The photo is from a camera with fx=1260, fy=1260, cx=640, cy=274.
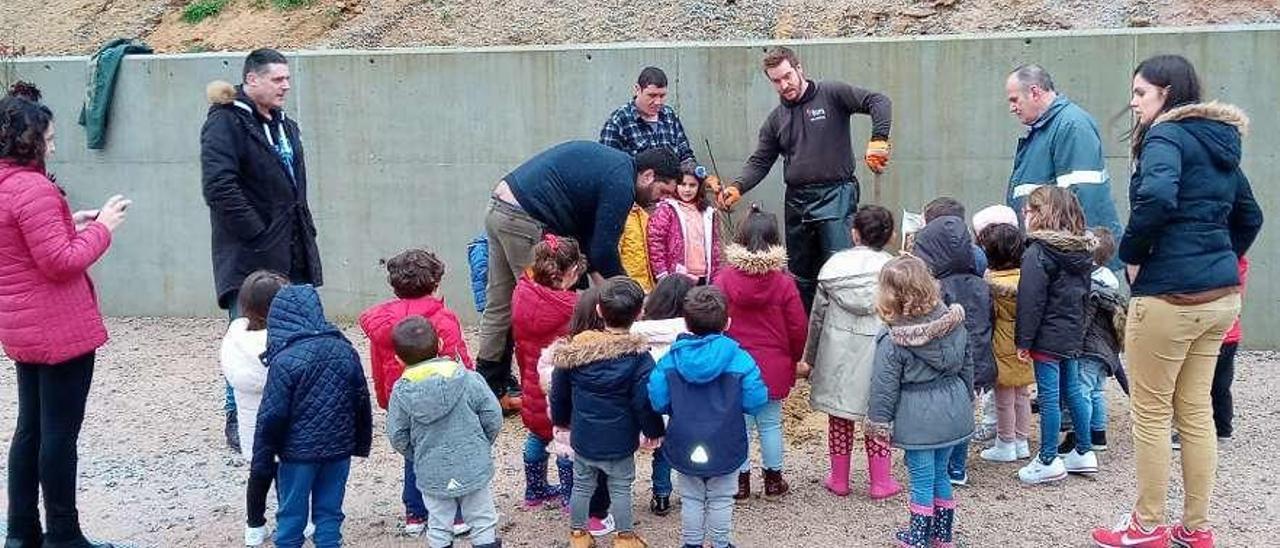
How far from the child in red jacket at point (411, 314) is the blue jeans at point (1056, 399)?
2451 mm

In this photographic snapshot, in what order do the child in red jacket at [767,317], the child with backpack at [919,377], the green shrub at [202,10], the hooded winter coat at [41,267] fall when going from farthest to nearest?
the green shrub at [202,10] → the child in red jacket at [767,317] → the child with backpack at [919,377] → the hooded winter coat at [41,267]

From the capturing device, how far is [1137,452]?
4.58 m

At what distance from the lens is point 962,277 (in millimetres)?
5219

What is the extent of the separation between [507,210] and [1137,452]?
9.77 ft

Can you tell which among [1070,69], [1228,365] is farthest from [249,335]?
[1070,69]

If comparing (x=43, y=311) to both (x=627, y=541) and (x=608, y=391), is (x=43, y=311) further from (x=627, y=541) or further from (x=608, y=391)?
(x=627, y=541)

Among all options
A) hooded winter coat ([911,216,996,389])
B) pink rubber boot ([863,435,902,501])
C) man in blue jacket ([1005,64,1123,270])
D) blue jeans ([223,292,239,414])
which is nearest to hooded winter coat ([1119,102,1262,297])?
hooded winter coat ([911,216,996,389])

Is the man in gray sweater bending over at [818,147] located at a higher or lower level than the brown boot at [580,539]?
higher

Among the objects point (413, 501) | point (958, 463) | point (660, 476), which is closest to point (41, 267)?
point (413, 501)

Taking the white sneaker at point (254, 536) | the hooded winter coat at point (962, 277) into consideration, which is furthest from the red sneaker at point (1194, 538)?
the white sneaker at point (254, 536)

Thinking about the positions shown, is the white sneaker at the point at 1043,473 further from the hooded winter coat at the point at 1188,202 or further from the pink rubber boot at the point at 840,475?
the hooded winter coat at the point at 1188,202

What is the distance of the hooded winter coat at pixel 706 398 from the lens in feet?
14.5

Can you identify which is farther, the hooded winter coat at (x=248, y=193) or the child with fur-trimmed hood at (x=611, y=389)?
the hooded winter coat at (x=248, y=193)

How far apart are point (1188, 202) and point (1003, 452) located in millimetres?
1710
